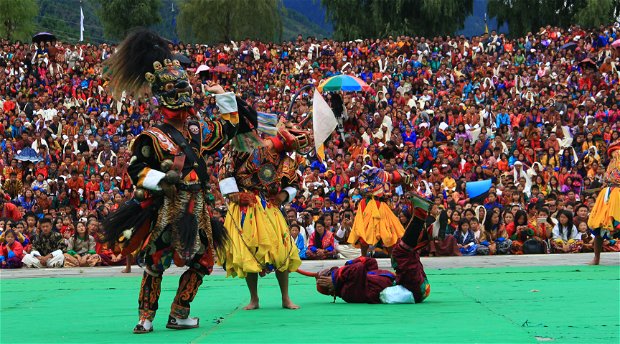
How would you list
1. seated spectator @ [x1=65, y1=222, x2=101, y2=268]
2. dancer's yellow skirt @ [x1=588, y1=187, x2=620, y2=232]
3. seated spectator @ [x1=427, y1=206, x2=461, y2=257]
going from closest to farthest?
dancer's yellow skirt @ [x1=588, y1=187, x2=620, y2=232]
seated spectator @ [x1=65, y1=222, x2=101, y2=268]
seated spectator @ [x1=427, y1=206, x2=461, y2=257]

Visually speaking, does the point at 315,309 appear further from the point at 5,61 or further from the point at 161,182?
the point at 5,61

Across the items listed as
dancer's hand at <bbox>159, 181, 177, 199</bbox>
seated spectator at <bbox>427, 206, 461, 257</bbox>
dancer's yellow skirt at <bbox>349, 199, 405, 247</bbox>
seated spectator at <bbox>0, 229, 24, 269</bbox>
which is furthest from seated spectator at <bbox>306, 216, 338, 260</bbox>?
dancer's hand at <bbox>159, 181, 177, 199</bbox>

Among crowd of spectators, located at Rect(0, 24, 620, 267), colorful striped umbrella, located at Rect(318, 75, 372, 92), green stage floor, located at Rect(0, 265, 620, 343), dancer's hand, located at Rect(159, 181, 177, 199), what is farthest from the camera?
colorful striped umbrella, located at Rect(318, 75, 372, 92)

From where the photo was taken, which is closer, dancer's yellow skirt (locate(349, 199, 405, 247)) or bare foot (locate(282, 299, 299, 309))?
bare foot (locate(282, 299, 299, 309))

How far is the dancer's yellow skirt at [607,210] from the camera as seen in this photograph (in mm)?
13352

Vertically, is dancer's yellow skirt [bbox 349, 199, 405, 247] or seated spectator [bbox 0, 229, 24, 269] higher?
dancer's yellow skirt [bbox 349, 199, 405, 247]

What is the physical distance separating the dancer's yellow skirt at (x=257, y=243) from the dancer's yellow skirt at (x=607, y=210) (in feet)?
19.3

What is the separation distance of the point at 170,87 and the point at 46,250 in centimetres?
1104

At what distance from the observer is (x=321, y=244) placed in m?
18.1

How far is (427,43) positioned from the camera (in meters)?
30.5

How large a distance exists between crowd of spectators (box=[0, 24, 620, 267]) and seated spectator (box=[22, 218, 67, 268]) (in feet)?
0.08

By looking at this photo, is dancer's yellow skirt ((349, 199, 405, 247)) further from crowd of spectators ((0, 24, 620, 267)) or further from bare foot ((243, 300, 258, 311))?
bare foot ((243, 300, 258, 311))

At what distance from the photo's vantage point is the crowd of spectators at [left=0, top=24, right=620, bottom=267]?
18188mm

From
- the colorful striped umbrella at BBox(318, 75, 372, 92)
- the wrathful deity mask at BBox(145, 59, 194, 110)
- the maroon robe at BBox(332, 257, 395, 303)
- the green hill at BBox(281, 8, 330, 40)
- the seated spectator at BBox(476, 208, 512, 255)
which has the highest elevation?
the green hill at BBox(281, 8, 330, 40)
